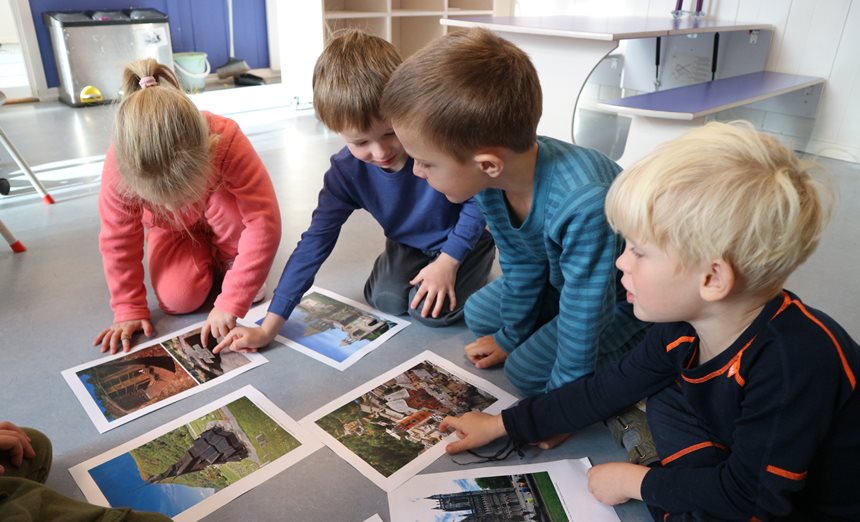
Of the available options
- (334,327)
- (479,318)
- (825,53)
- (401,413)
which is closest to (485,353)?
(479,318)

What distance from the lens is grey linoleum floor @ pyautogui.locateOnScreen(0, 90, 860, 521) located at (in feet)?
2.92

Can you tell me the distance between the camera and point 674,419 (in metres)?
0.86

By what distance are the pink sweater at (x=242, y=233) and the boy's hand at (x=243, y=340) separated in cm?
6

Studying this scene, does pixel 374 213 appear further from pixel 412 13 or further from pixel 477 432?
pixel 412 13

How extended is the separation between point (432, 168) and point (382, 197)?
389 millimetres

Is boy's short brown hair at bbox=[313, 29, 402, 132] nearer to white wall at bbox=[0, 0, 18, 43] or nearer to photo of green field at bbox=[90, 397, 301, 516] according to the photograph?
photo of green field at bbox=[90, 397, 301, 516]

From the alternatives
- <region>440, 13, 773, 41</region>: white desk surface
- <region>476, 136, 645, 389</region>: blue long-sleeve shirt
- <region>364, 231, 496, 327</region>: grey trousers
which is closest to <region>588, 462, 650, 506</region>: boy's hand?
<region>476, 136, 645, 389</region>: blue long-sleeve shirt

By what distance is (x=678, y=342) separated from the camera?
795 millimetres

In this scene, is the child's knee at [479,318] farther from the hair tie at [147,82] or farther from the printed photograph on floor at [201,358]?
the hair tie at [147,82]

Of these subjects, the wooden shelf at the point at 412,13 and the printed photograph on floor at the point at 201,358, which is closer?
the printed photograph on floor at the point at 201,358

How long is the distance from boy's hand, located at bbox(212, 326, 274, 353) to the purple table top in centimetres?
136

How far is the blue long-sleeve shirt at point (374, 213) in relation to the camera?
4.06 ft

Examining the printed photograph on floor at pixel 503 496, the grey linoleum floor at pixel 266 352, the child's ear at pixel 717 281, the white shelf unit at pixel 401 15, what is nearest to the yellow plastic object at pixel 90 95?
the grey linoleum floor at pixel 266 352

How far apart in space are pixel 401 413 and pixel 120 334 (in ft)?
2.04
